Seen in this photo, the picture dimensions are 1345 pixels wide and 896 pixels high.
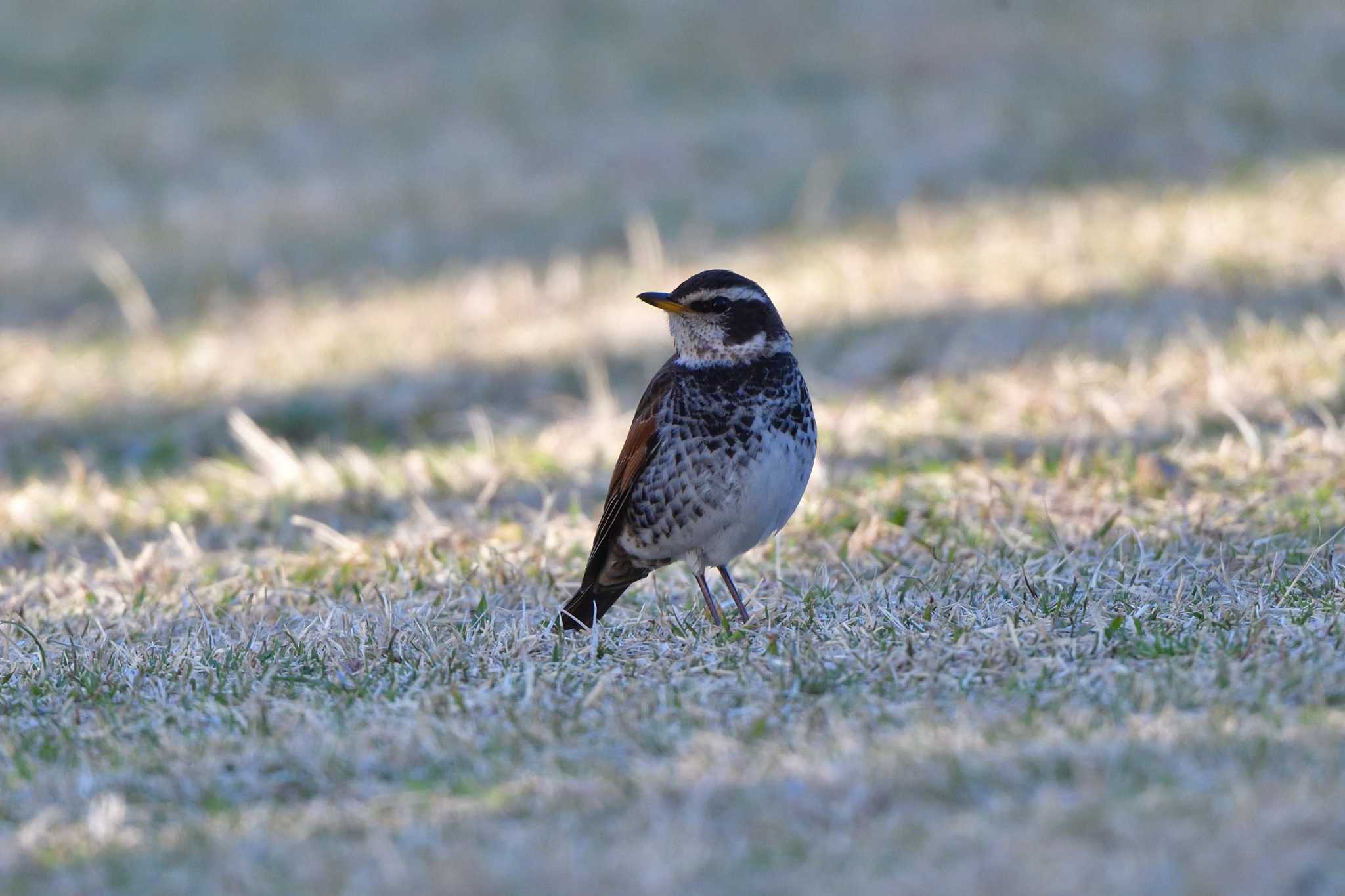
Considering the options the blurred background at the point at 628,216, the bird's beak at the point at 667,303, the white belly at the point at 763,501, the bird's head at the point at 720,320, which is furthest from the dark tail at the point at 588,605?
the blurred background at the point at 628,216

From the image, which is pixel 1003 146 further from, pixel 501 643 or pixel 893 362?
pixel 501 643

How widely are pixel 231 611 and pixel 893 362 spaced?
4.96m

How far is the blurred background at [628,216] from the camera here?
9.51 m

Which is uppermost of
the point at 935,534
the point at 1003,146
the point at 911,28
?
the point at 911,28

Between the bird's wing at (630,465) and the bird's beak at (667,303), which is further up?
the bird's beak at (667,303)

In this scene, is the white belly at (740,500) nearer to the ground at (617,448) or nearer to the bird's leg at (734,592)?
the bird's leg at (734,592)

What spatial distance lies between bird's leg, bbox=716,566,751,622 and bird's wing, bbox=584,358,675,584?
390 millimetres

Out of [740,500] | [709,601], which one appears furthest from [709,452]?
[709,601]

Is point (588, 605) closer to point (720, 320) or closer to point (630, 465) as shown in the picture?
point (630, 465)

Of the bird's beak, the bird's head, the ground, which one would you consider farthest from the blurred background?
Result: the bird's beak

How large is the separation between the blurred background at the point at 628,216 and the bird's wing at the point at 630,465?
6.63ft

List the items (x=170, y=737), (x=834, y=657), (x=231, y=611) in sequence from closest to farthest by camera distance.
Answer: (x=170, y=737)
(x=834, y=657)
(x=231, y=611)

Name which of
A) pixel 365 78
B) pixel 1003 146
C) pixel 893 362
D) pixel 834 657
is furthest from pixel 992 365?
pixel 365 78

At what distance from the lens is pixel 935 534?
21.0ft
